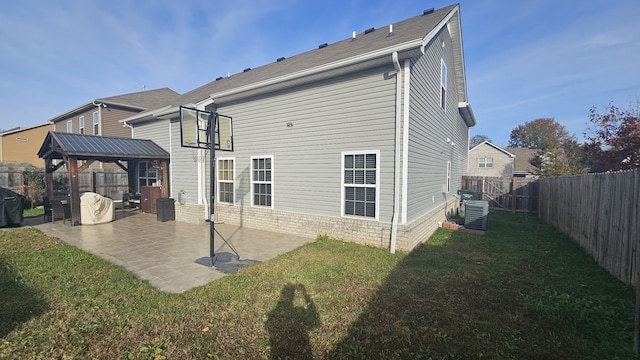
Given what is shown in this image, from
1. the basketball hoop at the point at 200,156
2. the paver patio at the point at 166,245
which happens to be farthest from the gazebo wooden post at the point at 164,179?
the basketball hoop at the point at 200,156

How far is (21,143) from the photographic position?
2350 cm

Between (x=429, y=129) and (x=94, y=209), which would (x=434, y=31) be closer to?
(x=429, y=129)

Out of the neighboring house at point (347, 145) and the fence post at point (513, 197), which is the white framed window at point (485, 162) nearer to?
the fence post at point (513, 197)

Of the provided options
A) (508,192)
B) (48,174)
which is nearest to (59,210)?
(48,174)

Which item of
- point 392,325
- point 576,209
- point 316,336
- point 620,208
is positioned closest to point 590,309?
point 620,208

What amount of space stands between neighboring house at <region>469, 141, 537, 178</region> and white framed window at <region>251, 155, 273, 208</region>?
31.9 metres

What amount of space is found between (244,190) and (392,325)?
22.6 feet

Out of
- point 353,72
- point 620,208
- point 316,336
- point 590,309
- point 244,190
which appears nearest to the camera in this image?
point 316,336

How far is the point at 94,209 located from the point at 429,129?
11.0m

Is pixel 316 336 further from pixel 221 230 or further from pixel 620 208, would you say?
pixel 221 230

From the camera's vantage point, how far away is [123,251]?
20.4ft

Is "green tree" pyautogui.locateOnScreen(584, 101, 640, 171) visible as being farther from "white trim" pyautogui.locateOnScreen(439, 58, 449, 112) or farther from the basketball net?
the basketball net

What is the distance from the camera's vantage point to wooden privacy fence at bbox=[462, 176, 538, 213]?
13219 mm

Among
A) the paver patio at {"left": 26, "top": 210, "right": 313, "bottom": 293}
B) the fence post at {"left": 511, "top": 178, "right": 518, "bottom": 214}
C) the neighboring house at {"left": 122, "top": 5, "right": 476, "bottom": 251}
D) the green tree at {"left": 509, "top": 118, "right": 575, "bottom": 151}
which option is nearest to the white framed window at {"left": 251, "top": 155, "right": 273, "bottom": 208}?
the neighboring house at {"left": 122, "top": 5, "right": 476, "bottom": 251}
